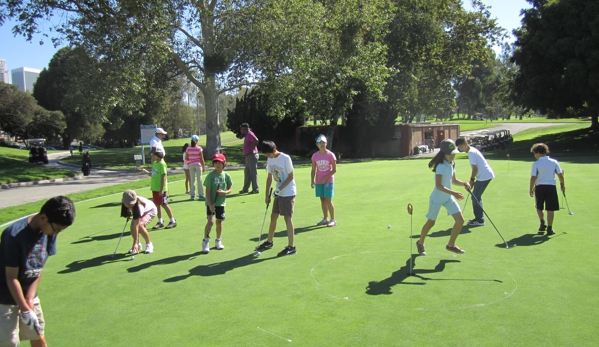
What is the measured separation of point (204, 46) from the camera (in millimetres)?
35156

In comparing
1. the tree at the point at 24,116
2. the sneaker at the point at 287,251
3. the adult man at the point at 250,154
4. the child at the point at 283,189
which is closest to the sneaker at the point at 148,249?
the child at the point at 283,189

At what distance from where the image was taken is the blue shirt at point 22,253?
416cm

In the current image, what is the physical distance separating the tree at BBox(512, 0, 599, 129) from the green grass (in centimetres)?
3293

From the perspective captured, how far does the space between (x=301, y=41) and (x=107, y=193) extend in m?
18.5

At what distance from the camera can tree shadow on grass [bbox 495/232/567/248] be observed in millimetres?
9289

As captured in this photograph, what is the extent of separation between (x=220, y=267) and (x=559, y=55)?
4236 cm

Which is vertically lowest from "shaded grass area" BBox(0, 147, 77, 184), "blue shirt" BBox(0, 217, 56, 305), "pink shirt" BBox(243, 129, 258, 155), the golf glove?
"shaded grass area" BBox(0, 147, 77, 184)

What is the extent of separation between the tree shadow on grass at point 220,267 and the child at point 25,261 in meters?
3.36

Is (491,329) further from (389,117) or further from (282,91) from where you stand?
(389,117)

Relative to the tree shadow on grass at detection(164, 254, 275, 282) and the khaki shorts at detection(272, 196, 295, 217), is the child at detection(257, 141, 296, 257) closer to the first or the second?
the khaki shorts at detection(272, 196, 295, 217)

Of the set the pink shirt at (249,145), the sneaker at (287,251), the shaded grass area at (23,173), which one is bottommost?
the sneaker at (287,251)

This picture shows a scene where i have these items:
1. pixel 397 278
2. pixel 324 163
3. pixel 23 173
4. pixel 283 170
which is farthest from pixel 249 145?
pixel 23 173

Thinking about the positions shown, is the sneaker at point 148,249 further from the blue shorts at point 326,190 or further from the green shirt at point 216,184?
the blue shorts at point 326,190

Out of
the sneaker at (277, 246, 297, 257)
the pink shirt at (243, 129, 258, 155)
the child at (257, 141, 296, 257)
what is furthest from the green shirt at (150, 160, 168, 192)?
the pink shirt at (243, 129, 258, 155)
